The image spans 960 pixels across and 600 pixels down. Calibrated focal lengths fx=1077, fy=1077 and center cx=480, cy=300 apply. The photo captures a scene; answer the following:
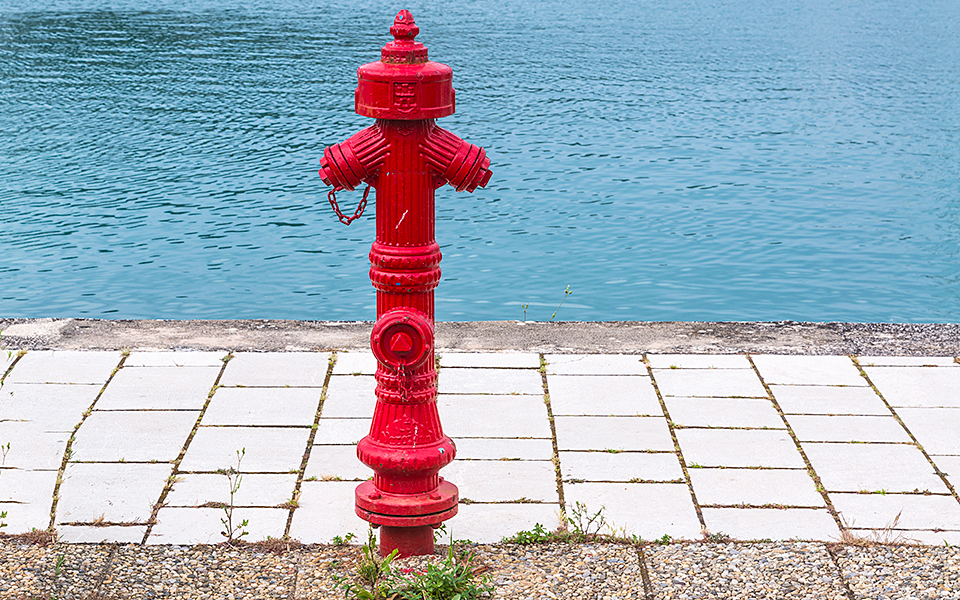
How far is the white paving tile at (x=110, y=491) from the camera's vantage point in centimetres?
372

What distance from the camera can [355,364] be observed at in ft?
17.2

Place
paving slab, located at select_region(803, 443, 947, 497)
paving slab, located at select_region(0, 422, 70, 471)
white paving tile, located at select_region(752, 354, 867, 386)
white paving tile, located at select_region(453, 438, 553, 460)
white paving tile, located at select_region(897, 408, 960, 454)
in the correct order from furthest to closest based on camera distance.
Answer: white paving tile, located at select_region(752, 354, 867, 386) < white paving tile, located at select_region(897, 408, 960, 454) < white paving tile, located at select_region(453, 438, 553, 460) < paving slab, located at select_region(0, 422, 70, 471) < paving slab, located at select_region(803, 443, 947, 497)

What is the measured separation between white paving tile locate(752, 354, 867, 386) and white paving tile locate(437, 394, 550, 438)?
1175 millimetres

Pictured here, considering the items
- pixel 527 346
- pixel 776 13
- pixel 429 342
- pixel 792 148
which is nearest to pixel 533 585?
pixel 429 342

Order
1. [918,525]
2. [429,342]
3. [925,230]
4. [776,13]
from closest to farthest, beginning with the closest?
[429,342], [918,525], [925,230], [776,13]

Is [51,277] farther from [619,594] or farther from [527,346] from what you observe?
[619,594]

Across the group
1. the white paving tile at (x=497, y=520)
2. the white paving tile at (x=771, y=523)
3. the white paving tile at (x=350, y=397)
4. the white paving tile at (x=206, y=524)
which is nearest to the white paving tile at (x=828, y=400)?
the white paving tile at (x=771, y=523)

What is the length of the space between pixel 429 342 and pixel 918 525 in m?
1.87

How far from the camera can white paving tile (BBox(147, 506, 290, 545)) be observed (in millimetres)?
A: 3574

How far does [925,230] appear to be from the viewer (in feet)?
38.5

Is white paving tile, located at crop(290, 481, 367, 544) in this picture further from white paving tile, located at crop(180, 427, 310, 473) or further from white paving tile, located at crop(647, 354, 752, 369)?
white paving tile, located at crop(647, 354, 752, 369)

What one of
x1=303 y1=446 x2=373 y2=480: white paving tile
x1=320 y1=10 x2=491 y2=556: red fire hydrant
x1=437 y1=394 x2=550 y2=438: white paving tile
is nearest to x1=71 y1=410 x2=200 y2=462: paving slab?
x1=303 y1=446 x2=373 y2=480: white paving tile

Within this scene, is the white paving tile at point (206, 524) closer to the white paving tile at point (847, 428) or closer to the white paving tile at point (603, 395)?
the white paving tile at point (603, 395)

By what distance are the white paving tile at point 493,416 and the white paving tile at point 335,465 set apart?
0.45 meters
